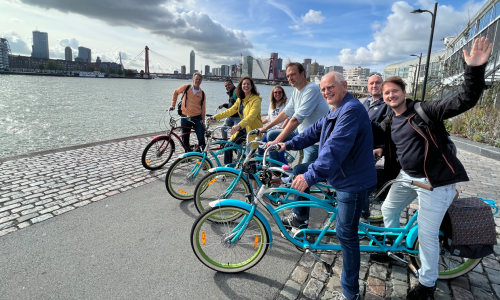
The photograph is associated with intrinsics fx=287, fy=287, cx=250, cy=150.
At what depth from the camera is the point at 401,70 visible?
266 feet

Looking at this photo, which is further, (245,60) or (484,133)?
(245,60)

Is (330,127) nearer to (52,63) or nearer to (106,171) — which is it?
(106,171)

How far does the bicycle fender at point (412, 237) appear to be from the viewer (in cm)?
287

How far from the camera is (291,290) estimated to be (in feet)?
8.91

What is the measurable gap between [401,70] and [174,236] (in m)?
92.1

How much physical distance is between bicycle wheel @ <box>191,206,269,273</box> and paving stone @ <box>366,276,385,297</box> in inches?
41.3

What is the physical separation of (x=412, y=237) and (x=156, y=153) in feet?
16.4

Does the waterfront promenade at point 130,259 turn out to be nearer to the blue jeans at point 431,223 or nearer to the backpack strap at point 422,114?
the blue jeans at point 431,223

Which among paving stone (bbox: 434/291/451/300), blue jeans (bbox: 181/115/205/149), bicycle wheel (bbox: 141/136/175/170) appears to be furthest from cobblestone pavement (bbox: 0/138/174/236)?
paving stone (bbox: 434/291/451/300)

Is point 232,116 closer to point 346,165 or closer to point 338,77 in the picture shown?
point 338,77

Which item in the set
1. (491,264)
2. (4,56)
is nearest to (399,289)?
(491,264)

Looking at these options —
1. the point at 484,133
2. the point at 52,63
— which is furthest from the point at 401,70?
the point at 52,63

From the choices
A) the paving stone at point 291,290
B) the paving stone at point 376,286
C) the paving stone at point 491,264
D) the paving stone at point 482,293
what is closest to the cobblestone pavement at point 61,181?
the paving stone at point 291,290

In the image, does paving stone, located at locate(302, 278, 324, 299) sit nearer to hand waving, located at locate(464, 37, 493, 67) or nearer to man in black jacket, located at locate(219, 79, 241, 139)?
hand waving, located at locate(464, 37, 493, 67)
